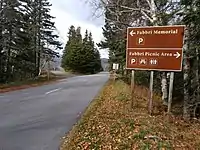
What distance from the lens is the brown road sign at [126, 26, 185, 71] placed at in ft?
39.9

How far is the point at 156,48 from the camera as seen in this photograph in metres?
12.8

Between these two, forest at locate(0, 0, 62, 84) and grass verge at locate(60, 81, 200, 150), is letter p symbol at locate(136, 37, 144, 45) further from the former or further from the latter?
forest at locate(0, 0, 62, 84)

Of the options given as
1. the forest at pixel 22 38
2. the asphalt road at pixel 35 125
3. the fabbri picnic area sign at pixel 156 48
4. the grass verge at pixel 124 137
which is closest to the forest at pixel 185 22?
the fabbri picnic area sign at pixel 156 48

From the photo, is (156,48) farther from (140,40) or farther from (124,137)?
(124,137)

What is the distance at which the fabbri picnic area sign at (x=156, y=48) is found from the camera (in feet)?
39.7

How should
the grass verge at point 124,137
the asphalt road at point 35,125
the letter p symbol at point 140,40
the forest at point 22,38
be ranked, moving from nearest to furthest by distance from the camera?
the grass verge at point 124,137 → the asphalt road at point 35,125 → the letter p symbol at point 140,40 → the forest at point 22,38

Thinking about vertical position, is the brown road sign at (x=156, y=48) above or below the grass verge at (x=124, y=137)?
above

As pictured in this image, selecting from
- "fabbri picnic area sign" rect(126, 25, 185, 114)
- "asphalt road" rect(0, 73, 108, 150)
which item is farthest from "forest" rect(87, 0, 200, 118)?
"asphalt road" rect(0, 73, 108, 150)

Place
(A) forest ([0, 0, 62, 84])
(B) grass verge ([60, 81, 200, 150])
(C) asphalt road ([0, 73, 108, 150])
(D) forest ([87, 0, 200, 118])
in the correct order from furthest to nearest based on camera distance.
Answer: (A) forest ([0, 0, 62, 84]) < (D) forest ([87, 0, 200, 118]) < (C) asphalt road ([0, 73, 108, 150]) < (B) grass verge ([60, 81, 200, 150])

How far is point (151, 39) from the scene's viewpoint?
12867mm

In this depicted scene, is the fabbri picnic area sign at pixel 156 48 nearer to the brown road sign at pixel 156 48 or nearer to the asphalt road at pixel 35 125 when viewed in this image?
the brown road sign at pixel 156 48

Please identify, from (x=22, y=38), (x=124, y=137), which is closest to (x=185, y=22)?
(x=124, y=137)

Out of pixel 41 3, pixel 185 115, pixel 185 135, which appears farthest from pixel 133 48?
pixel 41 3

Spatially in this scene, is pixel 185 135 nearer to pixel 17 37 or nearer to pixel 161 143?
pixel 161 143
